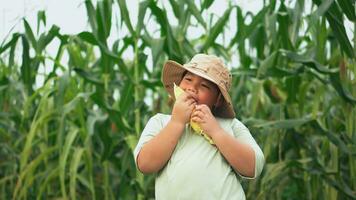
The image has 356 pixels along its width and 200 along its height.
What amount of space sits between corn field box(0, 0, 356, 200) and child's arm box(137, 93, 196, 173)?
1250mm

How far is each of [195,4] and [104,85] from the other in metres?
0.58

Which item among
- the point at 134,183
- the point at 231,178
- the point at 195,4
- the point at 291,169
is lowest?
the point at 291,169

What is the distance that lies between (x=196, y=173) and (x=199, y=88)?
0.24 m

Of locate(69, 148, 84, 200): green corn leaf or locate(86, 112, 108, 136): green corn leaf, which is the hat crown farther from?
locate(69, 148, 84, 200): green corn leaf

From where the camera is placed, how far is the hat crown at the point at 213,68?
75.2 inches

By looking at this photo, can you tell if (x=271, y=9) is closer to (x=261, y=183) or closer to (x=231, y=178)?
(x=261, y=183)

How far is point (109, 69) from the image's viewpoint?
3.50 m

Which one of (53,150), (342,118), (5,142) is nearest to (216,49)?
(342,118)

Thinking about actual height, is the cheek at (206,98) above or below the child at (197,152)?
above

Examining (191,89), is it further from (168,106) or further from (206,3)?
(168,106)

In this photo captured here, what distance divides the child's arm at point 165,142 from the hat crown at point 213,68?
0.10 m

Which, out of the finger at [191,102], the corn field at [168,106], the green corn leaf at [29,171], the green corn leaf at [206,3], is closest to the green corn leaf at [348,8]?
the corn field at [168,106]

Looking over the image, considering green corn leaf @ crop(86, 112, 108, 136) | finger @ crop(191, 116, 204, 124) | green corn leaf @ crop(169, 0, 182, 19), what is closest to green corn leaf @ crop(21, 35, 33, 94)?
green corn leaf @ crop(86, 112, 108, 136)

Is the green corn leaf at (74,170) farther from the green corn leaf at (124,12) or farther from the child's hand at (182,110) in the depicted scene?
the child's hand at (182,110)
